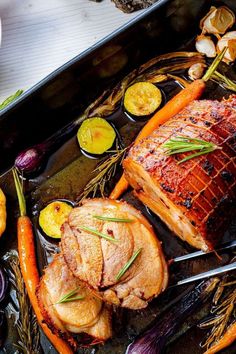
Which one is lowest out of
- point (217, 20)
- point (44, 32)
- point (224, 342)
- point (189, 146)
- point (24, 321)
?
point (224, 342)

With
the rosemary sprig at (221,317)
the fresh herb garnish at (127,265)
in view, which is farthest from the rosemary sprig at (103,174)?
the rosemary sprig at (221,317)

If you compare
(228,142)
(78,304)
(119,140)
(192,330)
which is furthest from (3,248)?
(228,142)

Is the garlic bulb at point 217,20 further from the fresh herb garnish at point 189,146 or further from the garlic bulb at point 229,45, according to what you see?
the fresh herb garnish at point 189,146

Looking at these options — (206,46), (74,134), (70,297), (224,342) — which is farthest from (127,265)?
(206,46)

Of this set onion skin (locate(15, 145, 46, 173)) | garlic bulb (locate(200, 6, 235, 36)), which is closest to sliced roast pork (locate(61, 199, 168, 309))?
onion skin (locate(15, 145, 46, 173))

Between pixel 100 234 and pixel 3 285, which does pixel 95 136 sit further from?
pixel 3 285

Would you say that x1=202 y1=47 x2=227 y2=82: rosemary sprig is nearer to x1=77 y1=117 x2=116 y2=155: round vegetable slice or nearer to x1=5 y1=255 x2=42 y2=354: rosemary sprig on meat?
x1=77 y1=117 x2=116 y2=155: round vegetable slice

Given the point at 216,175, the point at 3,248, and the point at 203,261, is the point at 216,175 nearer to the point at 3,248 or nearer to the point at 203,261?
the point at 203,261
